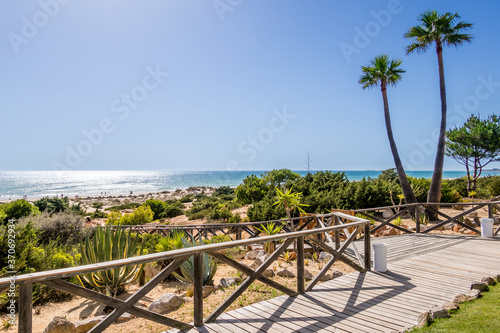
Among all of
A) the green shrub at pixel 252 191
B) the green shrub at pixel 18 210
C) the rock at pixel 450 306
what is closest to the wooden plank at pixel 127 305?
the rock at pixel 450 306

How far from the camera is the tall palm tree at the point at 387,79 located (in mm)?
14695

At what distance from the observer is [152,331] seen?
3.74m

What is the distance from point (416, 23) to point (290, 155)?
82.3 feet

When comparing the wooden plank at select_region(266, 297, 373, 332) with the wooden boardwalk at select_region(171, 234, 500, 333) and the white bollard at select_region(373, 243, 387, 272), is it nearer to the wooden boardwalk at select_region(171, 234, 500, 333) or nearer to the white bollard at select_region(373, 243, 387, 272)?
the wooden boardwalk at select_region(171, 234, 500, 333)

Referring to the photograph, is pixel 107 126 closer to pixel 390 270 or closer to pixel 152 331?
pixel 152 331

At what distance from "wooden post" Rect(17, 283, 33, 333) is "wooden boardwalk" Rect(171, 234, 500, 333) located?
1.69 m

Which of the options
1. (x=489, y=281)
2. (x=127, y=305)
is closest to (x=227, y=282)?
(x=127, y=305)

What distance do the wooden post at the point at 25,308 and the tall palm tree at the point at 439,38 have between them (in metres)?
16.2

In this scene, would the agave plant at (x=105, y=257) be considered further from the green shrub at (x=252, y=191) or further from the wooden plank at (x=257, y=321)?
the green shrub at (x=252, y=191)

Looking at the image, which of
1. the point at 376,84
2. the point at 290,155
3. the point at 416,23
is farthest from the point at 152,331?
the point at 290,155

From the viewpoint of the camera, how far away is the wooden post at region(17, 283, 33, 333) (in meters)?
2.06

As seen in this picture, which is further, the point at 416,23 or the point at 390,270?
the point at 416,23

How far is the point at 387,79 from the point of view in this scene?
15.2 metres

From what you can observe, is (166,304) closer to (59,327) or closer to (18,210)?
(59,327)
